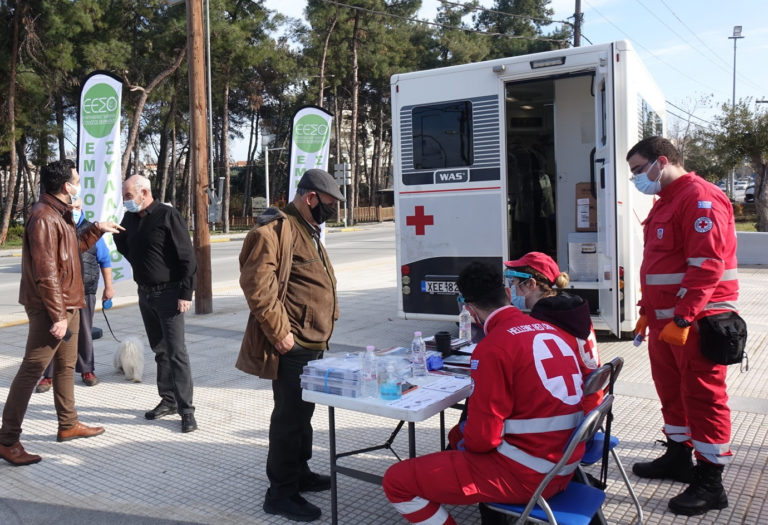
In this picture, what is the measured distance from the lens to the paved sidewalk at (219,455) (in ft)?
11.9

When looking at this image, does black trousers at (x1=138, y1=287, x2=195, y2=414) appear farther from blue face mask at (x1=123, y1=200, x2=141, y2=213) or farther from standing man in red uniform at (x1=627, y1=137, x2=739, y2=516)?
standing man in red uniform at (x1=627, y1=137, x2=739, y2=516)

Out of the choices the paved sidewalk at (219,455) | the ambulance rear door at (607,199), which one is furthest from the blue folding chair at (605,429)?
the ambulance rear door at (607,199)

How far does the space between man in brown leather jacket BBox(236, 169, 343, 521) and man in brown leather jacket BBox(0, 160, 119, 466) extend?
5.15 ft

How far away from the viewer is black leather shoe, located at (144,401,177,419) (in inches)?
208

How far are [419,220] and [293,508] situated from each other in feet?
13.5

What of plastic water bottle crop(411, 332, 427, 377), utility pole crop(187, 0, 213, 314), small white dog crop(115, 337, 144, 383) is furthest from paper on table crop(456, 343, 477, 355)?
utility pole crop(187, 0, 213, 314)

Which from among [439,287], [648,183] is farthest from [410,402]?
[439,287]

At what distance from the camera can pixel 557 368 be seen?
2.64 metres

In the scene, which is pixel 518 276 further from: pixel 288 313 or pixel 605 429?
pixel 288 313

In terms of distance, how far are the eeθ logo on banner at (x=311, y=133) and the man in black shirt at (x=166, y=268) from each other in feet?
21.2

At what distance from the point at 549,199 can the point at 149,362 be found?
16.6 feet

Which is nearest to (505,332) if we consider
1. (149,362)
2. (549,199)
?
(149,362)

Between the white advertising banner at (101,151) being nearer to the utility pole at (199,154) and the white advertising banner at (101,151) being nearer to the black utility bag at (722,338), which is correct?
the utility pole at (199,154)

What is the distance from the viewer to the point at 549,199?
8.45 m
